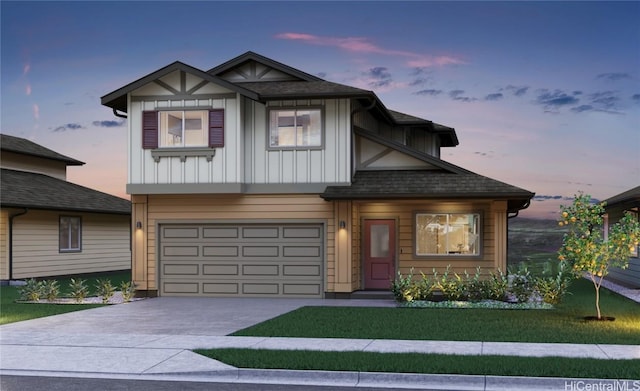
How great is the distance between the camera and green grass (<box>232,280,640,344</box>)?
12.5m

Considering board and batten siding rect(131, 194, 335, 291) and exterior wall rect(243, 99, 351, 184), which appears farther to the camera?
board and batten siding rect(131, 194, 335, 291)

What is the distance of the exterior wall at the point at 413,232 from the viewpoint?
19.9 meters

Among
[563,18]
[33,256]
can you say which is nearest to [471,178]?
[563,18]

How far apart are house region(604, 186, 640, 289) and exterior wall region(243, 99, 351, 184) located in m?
8.41

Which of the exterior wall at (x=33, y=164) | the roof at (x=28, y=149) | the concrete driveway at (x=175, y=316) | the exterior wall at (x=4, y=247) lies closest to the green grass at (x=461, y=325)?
the concrete driveway at (x=175, y=316)

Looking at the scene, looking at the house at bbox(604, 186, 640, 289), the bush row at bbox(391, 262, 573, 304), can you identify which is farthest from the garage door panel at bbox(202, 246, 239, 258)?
the house at bbox(604, 186, 640, 289)

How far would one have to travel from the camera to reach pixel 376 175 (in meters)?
20.7

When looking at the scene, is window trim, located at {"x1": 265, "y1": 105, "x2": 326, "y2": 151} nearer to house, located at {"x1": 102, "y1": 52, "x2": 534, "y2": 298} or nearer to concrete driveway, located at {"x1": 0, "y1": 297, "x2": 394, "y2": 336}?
house, located at {"x1": 102, "y1": 52, "x2": 534, "y2": 298}

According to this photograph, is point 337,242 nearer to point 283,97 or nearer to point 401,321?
point 283,97

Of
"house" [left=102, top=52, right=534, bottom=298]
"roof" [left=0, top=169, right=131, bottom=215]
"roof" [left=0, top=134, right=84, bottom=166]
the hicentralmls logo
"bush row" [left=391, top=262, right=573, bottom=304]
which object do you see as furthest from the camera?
"roof" [left=0, top=134, right=84, bottom=166]

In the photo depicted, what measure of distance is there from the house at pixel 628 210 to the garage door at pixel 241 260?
Result: 946 cm

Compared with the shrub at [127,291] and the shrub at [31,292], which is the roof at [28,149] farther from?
the shrub at [127,291]

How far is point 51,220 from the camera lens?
28.2 meters

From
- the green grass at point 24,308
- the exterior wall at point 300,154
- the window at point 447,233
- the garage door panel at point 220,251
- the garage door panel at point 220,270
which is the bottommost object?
the green grass at point 24,308
